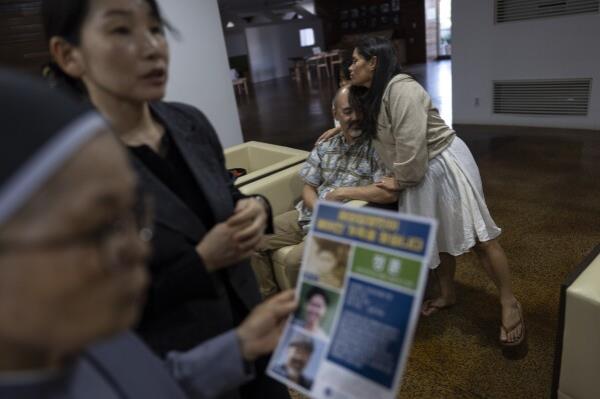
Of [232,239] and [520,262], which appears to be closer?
[232,239]

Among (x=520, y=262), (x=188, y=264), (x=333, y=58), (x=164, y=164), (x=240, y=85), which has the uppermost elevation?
(x=164, y=164)

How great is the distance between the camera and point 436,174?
192 cm

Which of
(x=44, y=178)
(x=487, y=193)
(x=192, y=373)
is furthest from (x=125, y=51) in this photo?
(x=487, y=193)

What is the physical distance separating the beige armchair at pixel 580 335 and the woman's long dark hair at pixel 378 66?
3.46 ft

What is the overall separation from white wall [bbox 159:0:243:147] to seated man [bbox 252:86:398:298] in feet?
6.01

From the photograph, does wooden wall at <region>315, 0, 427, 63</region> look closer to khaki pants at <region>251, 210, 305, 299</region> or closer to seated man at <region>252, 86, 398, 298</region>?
seated man at <region>252, 86, 398, 298</region>

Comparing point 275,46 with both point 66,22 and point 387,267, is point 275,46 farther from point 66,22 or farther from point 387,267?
point 387,267

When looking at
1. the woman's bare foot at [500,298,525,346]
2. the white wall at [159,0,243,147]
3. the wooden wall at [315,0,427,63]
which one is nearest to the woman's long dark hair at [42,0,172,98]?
the woman's bare foot at [500,298,525,346]

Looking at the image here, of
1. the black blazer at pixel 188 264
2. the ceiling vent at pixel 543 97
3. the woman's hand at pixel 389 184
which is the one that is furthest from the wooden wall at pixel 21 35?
→ the ceiling vent at pixel 543 97

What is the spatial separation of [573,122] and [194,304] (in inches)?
225

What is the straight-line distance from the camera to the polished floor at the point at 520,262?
1862 millimetres

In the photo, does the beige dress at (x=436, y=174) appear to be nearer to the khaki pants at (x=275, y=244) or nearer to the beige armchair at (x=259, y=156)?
the khaki pants at (x=275, y=244)

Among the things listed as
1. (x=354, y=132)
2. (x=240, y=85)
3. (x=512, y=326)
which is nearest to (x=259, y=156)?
(x=354, y=132)

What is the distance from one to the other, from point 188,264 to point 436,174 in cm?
141
